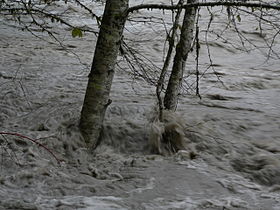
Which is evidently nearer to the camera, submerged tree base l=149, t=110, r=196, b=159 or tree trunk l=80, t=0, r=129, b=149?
tree trunk l=80, t=0, r=129, b=149

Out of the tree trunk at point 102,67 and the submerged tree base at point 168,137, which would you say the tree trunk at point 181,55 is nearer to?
the submerged tree base at point 168,137

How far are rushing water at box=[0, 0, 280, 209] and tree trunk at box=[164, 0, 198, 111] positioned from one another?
12.7 inches

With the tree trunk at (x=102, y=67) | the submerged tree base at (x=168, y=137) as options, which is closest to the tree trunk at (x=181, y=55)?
the submerged tree base at (x=168, y=137)

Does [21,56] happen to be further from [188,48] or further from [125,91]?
[188,48]

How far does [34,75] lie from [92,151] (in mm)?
3351

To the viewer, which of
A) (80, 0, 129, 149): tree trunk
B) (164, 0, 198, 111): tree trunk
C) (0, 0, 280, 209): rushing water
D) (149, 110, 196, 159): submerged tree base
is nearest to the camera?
(0, 0, 280, 209): rushing water

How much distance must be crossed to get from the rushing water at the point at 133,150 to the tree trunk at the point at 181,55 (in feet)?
1.06

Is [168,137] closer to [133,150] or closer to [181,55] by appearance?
[133,150]

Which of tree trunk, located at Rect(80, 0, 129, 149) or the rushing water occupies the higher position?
tree trunk, located at Rect(80, 0, 129, 149)

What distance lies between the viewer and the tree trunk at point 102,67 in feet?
12.7

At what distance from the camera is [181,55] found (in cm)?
492

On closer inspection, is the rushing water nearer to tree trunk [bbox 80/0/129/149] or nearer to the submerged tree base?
the submerged tree base

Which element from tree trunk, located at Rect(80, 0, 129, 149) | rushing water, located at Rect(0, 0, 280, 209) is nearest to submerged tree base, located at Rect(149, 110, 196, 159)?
rushing water, located at Rect(0, 0, 280, 209)

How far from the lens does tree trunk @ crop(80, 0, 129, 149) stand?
152 inches
